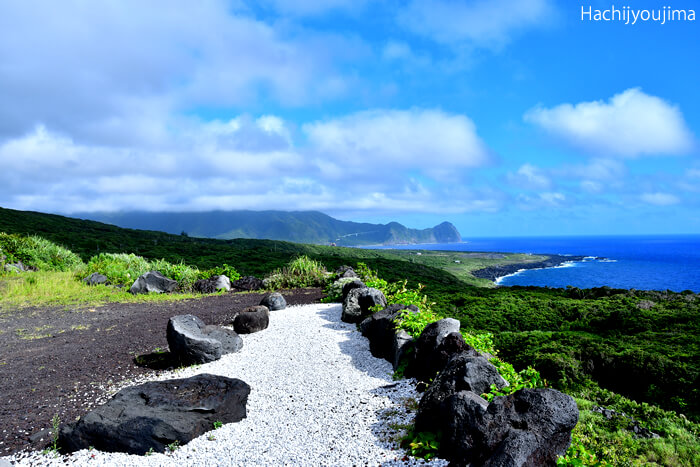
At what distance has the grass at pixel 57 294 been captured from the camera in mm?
13727

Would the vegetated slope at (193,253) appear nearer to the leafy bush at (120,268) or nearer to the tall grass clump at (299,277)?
the tall grass clump at (299,277)

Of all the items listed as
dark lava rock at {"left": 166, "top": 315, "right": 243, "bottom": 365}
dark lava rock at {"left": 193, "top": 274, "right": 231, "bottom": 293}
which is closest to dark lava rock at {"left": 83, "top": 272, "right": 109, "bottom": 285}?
dark lava rock at {"left": 193, "top": 274, "right": 231, "bottom": 293}

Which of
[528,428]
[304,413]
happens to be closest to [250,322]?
[304,413]

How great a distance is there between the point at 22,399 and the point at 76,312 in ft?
23.5

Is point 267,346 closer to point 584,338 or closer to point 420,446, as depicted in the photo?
point 420,446

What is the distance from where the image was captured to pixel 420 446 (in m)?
4.23

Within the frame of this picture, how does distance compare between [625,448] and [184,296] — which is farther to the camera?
[184,296]

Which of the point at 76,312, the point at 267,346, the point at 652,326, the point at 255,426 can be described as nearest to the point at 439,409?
the point at 255,426

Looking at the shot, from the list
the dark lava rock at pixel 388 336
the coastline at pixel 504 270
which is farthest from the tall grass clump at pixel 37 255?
the coastline at pixel 504 270

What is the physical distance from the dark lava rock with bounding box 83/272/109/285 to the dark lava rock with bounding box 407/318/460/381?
53.3ft

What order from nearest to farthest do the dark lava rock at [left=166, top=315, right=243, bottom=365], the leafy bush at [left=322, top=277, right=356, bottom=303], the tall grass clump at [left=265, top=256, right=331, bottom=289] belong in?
1. the dark lava rock at [left=166, top=315, right=243, bottom=365]
2. the leafy bush at [left=322, top=277, right=356, bottom=303]
3. the tall grass clump at [left=265, top=256, right=331, bottom=289]

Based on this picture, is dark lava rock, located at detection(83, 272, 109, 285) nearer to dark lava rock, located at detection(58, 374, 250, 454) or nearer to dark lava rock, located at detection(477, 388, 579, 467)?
dark lava rock, located at detection(58, 374, 250, 454)

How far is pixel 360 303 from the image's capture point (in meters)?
10.4

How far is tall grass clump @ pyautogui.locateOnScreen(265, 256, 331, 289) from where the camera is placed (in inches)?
651
